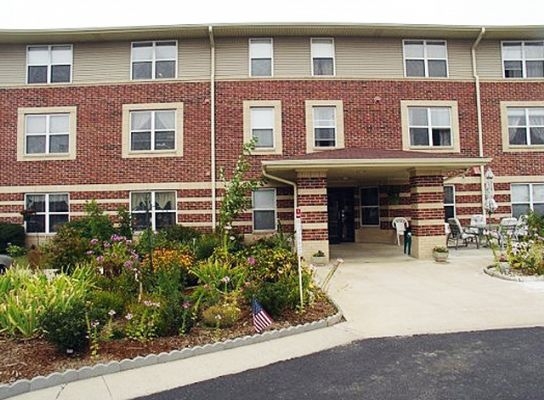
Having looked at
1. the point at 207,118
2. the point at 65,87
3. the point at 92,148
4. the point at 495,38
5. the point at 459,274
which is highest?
the point at 495,38

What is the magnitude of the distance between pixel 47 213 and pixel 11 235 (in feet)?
4.70

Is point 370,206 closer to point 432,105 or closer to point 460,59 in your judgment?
point 432,105

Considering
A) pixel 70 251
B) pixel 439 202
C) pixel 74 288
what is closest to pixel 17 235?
pixel 70 251

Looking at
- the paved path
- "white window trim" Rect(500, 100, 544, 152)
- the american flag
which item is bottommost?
the paved path

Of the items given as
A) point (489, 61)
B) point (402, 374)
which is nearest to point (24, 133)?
point (402, 374)

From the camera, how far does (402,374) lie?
184 inches

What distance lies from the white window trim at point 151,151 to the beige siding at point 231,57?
7.21 ft

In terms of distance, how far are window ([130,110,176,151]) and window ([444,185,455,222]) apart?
10.8 metres

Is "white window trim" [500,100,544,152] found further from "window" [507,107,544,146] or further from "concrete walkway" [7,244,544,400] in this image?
"concrete walkway" [7,244,544,400]

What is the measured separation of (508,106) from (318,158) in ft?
31.1

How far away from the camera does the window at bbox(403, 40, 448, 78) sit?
54.6 ft

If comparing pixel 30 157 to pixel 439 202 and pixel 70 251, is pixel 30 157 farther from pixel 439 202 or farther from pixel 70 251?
pixel 439 202

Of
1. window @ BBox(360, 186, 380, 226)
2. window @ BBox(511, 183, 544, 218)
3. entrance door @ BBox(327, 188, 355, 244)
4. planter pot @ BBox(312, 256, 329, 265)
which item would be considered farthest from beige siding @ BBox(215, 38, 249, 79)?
window @ BBox(511, 183, 544, 218)

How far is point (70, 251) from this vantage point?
32.2 ft
